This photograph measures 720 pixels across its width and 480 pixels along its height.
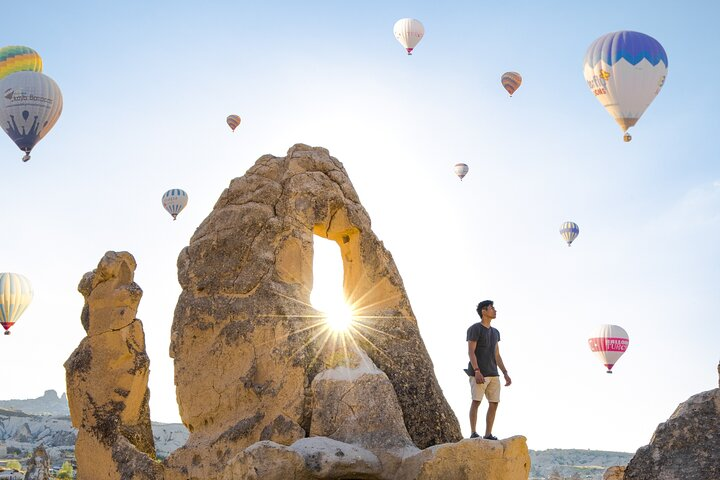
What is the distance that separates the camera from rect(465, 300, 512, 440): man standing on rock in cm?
1080

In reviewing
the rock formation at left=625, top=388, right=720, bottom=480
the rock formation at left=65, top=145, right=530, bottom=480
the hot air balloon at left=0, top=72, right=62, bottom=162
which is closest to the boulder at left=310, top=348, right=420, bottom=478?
the rock formation at left=65, top=145, right=530, bottom=480

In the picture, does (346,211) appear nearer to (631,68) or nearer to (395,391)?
(395,391)

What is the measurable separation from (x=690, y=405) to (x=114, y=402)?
10129 mm

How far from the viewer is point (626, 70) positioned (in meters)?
26.9

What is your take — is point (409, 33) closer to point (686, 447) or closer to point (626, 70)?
point (626, 70)

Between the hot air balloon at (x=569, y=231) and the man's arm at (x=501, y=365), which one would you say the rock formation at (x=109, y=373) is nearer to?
the man's arm at (x=501, y=365)

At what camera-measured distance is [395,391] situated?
1190cm

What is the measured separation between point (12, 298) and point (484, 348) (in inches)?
1279

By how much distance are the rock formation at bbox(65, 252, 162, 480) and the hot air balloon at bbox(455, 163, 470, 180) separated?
30126 millimetres

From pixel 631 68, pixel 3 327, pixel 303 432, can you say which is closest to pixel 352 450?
pixel 303 432

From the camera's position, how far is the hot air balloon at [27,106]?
107ft

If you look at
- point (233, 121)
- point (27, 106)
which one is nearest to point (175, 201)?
point (233, 121)

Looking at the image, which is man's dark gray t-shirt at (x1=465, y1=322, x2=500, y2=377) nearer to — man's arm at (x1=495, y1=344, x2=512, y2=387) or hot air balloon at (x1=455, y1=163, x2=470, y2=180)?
man's arm at (x1=495, y1=344, x2=512, y2=387)

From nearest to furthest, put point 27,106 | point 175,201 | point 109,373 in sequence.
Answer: point 109,373
point 27,106
point 175,201
